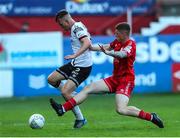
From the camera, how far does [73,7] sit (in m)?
29.9

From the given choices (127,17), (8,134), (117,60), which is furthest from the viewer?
(127,17)

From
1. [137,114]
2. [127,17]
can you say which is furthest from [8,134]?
[127,17]

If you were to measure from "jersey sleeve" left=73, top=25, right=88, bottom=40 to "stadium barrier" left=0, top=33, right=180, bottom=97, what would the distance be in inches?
412

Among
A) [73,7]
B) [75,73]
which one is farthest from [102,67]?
[75,73]

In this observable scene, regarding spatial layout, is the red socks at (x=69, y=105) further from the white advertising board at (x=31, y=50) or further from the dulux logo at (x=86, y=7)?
the dulux logo at (x=86, y=7)

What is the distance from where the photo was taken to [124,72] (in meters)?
13.5

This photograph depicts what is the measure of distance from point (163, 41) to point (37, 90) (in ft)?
15.1

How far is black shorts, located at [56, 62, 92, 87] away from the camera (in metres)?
14.0

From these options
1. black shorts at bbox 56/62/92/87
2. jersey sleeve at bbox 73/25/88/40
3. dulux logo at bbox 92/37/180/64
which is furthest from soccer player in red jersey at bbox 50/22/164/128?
dulux logo at bbox 92/37/180/64

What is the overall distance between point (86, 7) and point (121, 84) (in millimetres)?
16977

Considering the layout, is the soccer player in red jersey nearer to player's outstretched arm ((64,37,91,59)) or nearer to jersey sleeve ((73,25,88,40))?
player's outstretched arm ((64,37,91,59))

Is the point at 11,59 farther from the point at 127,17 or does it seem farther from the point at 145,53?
the point at 127,17

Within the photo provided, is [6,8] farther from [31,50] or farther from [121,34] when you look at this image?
[121,34]

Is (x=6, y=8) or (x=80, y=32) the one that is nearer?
(x=80, y=32)
